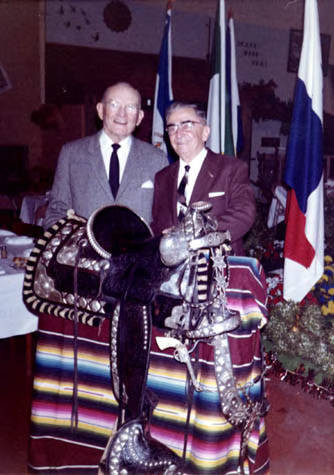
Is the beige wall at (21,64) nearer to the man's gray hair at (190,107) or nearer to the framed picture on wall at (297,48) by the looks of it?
the framed picture on wall at (297,48)

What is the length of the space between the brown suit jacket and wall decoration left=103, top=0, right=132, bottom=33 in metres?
5.75

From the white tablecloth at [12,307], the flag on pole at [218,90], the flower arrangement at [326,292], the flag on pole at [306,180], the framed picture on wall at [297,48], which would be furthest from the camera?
A: the framed picture on wall at [297,48]

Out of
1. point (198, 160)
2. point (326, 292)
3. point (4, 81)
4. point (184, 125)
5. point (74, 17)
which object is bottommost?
point (326, 292)

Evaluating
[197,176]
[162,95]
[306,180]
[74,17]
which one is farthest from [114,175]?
[74,17]

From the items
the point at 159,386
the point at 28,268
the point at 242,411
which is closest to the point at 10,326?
the point at 28,268

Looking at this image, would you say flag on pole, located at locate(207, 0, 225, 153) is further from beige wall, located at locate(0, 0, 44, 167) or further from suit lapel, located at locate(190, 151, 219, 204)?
beige wall, located at locate(0, 0, 44, 167)

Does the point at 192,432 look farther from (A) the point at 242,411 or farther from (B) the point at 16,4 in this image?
(B) the point at 16,4

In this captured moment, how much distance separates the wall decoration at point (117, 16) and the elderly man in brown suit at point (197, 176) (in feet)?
18.8

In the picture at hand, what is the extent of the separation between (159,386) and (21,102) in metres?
6.50

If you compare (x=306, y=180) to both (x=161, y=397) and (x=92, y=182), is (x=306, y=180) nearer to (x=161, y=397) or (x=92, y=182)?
(x=92, y=182)

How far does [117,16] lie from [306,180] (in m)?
5.43

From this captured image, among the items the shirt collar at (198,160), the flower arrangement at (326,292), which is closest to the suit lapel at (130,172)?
the shirt collar at (198,160)

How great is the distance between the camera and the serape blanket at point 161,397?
1.71 meters

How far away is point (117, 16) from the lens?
717 centimetres
